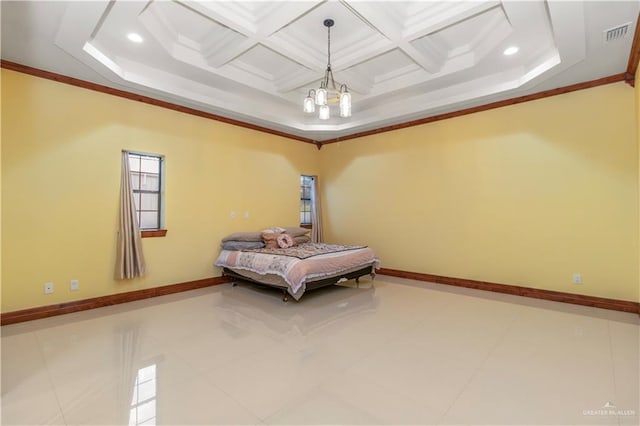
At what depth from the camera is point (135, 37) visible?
350cm

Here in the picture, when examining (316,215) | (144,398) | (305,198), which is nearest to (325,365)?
(144,398)

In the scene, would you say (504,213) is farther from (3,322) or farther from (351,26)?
(3,322)

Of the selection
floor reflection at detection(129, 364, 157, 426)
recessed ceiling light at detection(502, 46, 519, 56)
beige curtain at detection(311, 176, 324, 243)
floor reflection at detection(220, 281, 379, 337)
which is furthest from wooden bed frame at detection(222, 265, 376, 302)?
recessed ceiling light at detection(502, 46, 519, 56)

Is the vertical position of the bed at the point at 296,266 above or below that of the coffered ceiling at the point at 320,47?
below

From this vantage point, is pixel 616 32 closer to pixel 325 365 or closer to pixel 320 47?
pixel 320 47

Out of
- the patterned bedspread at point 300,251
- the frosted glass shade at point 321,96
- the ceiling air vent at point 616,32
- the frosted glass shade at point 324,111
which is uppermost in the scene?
the ceiling air vent at point 616,32

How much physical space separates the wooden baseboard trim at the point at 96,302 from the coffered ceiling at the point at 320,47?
280cm

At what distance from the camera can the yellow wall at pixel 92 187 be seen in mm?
3506

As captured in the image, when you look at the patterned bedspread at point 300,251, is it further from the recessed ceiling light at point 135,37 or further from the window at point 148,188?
the recessed ceiling light at point 135,37

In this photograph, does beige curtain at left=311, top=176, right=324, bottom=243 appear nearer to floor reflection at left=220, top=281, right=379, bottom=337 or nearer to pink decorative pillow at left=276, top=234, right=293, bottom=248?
pink decorative pillow at left=276, top=234, right=293, bottom=248

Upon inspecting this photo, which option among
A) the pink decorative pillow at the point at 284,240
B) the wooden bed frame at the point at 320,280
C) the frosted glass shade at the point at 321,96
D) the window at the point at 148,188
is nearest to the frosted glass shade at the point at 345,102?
the frosted glass shade at the point at 321,96

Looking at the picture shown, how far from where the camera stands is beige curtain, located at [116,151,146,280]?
4133mm

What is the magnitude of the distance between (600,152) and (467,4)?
2.65 metres

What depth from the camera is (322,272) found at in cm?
427
